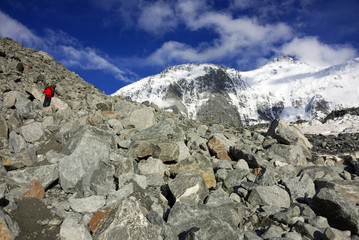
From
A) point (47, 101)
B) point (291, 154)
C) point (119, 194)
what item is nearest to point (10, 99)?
point (47, 101)

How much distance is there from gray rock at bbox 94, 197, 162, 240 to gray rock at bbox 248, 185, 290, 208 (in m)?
3.61

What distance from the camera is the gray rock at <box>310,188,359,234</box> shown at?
543 cm

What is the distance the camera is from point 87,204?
5.53 metres

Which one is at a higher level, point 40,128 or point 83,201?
point 40,128

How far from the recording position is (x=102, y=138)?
8.77 metres

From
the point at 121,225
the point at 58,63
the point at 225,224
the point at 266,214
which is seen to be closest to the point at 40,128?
the point at 121,225

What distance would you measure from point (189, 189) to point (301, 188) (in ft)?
14.5

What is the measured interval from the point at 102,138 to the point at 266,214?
6589 millimetres

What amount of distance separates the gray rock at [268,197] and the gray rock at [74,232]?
4.82m

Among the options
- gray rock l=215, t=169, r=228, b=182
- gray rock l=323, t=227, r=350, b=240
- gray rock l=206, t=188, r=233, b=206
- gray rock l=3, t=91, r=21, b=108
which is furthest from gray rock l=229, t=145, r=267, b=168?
gray rock l=3, t=91, r=21, b=108

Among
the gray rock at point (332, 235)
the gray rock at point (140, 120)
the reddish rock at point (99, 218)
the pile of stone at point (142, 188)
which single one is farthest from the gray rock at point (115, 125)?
the gray rock at point (332, 235)

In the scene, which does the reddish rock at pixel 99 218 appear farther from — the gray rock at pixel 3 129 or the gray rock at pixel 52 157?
the gray rock at pixel 3 129

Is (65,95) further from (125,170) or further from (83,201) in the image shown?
(83,201)

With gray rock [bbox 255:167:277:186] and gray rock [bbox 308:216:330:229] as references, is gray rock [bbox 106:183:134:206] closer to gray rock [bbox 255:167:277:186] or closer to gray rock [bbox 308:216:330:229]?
gray rock [bbox 255:167:277:186]
